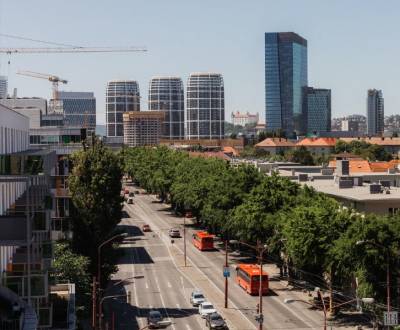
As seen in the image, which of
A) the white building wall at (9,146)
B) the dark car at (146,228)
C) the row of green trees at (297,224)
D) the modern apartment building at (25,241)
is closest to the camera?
the modern apartment building at (25,241)

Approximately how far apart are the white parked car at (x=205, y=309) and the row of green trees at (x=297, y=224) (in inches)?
362

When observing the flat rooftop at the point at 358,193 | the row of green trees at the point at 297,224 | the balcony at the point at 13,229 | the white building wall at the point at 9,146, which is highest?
the white building wall at the point at 9,146

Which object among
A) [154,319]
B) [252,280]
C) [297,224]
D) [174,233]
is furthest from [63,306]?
[174,233]

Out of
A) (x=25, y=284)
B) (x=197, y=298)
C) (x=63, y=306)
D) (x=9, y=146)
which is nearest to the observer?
(x=25, y=284)

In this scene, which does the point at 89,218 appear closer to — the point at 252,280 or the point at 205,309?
the point at 205,309

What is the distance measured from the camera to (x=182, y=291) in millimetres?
86500

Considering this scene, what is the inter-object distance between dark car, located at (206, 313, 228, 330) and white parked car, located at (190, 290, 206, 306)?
9258 mm

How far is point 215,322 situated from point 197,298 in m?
11.9

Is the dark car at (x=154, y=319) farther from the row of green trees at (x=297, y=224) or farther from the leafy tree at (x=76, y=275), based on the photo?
the row of green trees at (x=297, y=224)

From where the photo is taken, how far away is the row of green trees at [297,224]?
64.7 metres

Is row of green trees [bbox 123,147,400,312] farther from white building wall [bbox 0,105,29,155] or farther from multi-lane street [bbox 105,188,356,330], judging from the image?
white building wall [bbox 0,105,29,155]

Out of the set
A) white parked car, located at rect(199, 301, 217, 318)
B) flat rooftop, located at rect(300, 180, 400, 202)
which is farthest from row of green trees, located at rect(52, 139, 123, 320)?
flat rooftop, located at rect(300, 180, 400, 202)

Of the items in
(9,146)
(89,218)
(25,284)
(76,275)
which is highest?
(9,146)

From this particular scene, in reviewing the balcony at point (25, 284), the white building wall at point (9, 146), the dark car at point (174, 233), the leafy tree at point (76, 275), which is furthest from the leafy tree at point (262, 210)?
the balcony at point (25, 284)
